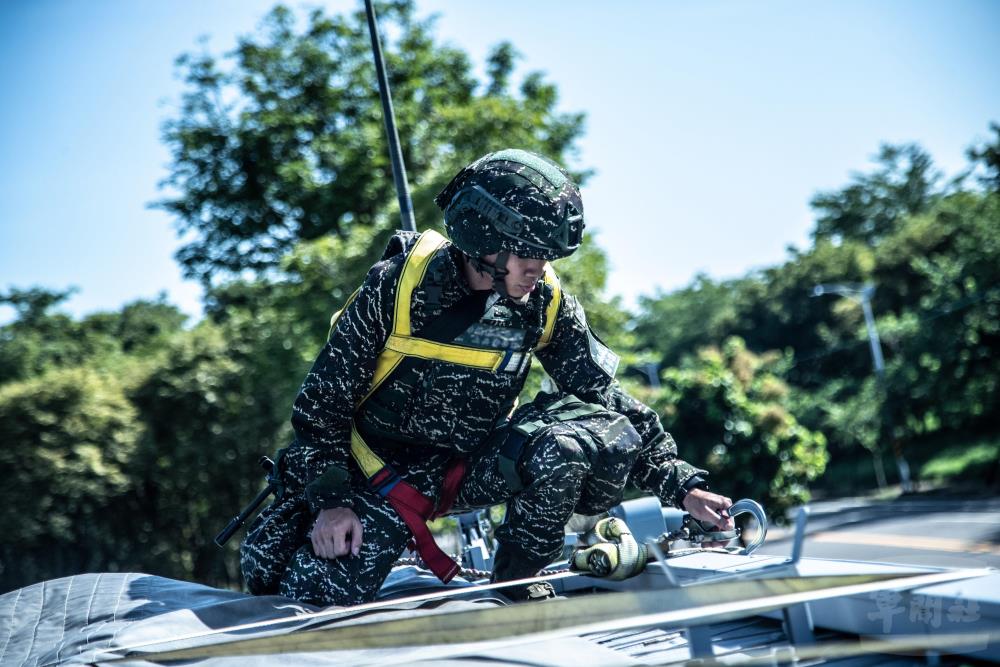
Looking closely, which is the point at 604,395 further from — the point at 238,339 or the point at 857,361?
Result: the point at 857,361

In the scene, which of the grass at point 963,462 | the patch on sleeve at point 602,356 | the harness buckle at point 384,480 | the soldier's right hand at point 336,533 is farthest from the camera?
the grass at point 963,462

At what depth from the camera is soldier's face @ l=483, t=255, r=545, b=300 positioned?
273cm

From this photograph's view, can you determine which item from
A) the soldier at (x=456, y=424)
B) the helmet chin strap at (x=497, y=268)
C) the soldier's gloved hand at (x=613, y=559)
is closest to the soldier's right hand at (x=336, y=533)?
the soldier at (x=456, y=424)

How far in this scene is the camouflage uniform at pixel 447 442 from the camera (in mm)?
2699

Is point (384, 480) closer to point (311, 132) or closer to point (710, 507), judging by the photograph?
point (710, 507)

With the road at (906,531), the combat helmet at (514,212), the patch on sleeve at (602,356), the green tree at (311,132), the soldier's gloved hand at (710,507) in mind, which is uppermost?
the green tree at (311,132)

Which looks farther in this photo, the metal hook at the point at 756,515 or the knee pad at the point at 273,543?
the knee pad at the point at 273,543

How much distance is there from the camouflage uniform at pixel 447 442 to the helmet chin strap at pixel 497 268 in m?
0.07

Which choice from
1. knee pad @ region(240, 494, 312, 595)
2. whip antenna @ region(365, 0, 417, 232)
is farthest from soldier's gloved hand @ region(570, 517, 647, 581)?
whip antenna @ region(365, 0, 417, 232)

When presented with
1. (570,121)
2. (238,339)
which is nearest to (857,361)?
(570,121)

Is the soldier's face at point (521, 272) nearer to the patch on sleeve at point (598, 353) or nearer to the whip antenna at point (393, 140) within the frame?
the patch on sleeve at point (598, 353)

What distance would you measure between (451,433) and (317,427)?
1.46 ft

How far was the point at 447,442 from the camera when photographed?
117 inches

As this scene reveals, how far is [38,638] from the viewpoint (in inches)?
91.0
